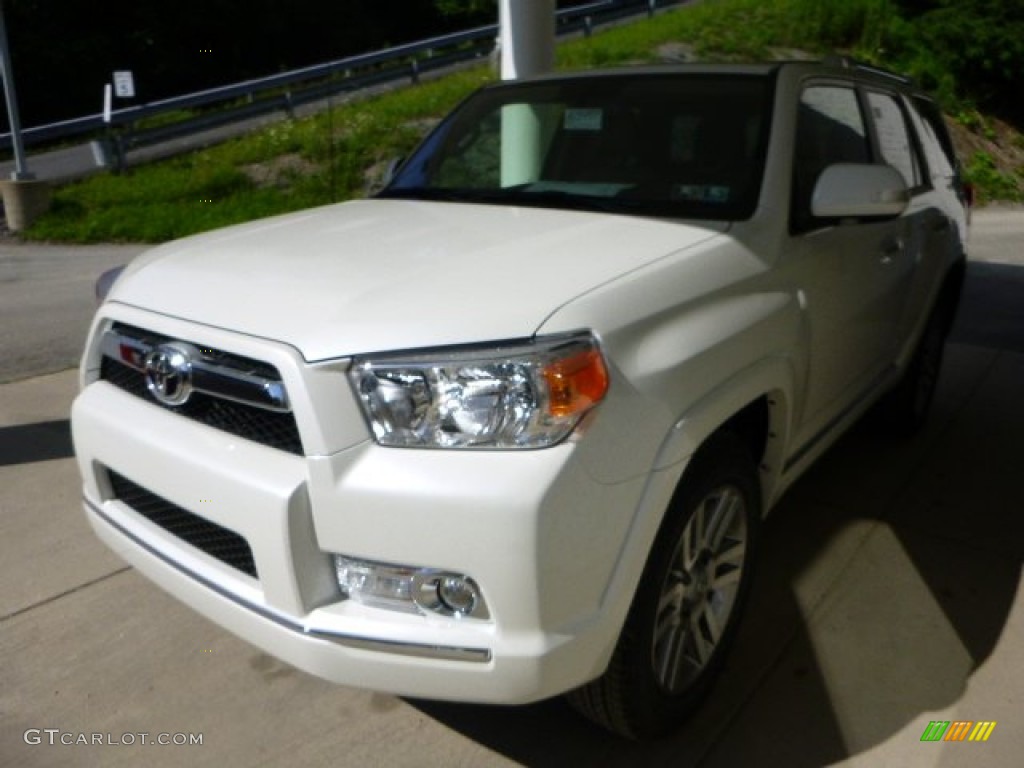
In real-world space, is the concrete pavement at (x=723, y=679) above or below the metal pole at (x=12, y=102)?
below

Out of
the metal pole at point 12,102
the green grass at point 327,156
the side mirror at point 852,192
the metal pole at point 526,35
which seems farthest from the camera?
the green grass at point 327,156

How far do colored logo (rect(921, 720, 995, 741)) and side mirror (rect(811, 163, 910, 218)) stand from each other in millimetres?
1492

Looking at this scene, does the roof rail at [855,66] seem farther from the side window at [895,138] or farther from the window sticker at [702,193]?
the window sticker at [702,193]

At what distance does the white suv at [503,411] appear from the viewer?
6.57ft

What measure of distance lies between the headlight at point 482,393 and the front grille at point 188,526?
48 cm

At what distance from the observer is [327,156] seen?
15.4m

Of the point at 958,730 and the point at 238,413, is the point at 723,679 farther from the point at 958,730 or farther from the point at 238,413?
the point at 238,413

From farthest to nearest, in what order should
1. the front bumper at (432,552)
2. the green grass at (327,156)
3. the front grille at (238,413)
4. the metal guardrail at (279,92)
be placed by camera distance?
the metal guardrail at (279,92) < the green grass at (327,156) < the front grille at (238,413) < the front bumper at (432,552)

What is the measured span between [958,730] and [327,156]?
Answer: 1414cm

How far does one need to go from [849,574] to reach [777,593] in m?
0.33

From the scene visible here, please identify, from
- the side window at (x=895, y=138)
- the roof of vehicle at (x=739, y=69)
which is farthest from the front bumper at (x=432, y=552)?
the side window at (x=895, y=138)

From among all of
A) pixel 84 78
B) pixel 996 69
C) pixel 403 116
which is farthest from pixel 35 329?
pixel 84 78

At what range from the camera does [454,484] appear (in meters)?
1.96
